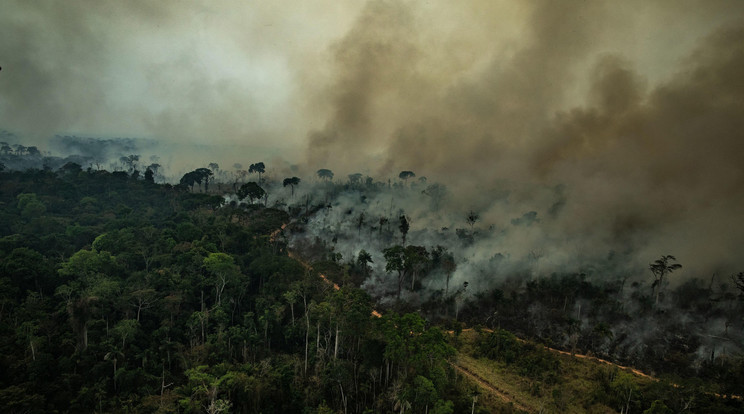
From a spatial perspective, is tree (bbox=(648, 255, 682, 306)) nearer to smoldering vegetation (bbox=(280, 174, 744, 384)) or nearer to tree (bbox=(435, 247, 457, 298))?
smoldering vegetation (bbox=(280, 174, 744, 384))

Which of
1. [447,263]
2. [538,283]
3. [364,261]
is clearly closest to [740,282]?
[538,283]

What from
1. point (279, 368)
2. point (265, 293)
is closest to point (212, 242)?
point (265, 293)

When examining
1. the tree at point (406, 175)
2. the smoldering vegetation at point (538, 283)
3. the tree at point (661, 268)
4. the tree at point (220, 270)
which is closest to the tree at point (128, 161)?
the smoldering vegetation at point (538, 283)

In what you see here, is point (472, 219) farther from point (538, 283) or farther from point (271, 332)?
point (271, 332)

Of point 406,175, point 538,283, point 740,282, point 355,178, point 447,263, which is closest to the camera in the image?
point 740,282

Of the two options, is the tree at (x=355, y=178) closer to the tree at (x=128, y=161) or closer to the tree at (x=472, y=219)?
the tree at (x=472, y=219)

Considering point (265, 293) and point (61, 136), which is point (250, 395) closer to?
point (265, 293)
